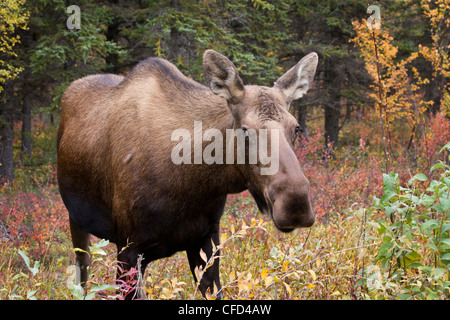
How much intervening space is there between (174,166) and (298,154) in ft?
20.3

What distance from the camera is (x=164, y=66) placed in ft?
14.0

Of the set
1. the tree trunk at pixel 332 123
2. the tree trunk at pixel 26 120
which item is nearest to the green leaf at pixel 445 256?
the tree trunk at pixel 26 120

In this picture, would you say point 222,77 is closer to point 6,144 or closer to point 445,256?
point 445,256

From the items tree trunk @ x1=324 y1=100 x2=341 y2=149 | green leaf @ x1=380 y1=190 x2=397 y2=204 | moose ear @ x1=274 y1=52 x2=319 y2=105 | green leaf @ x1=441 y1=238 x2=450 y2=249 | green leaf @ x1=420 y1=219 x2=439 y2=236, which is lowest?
tree trunk @ x1=324 y1=100 x2=341 y2=149

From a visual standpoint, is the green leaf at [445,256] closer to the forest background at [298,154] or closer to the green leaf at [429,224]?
the forest background at [298,154]

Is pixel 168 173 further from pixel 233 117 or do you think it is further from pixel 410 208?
pixel 410 208

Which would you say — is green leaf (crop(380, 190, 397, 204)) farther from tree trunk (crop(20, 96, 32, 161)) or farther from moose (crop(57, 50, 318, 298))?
tree trunk (crop(20, 96, 32, 161))

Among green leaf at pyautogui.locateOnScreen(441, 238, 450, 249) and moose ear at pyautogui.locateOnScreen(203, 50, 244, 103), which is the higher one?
moose ear at pyautogui.locateOnScreen(203, 50, 244, 103)

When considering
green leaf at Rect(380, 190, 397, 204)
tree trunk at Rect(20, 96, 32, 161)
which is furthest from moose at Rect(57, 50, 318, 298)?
tree trunk at Rect(20, 96, 32, 161)

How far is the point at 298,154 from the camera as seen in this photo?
373 inches

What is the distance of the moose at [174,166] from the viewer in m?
3.12

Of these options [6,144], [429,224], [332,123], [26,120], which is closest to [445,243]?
[429,224]

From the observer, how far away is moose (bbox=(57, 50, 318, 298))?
3121 millimetres

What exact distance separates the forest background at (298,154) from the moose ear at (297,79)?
71cm
